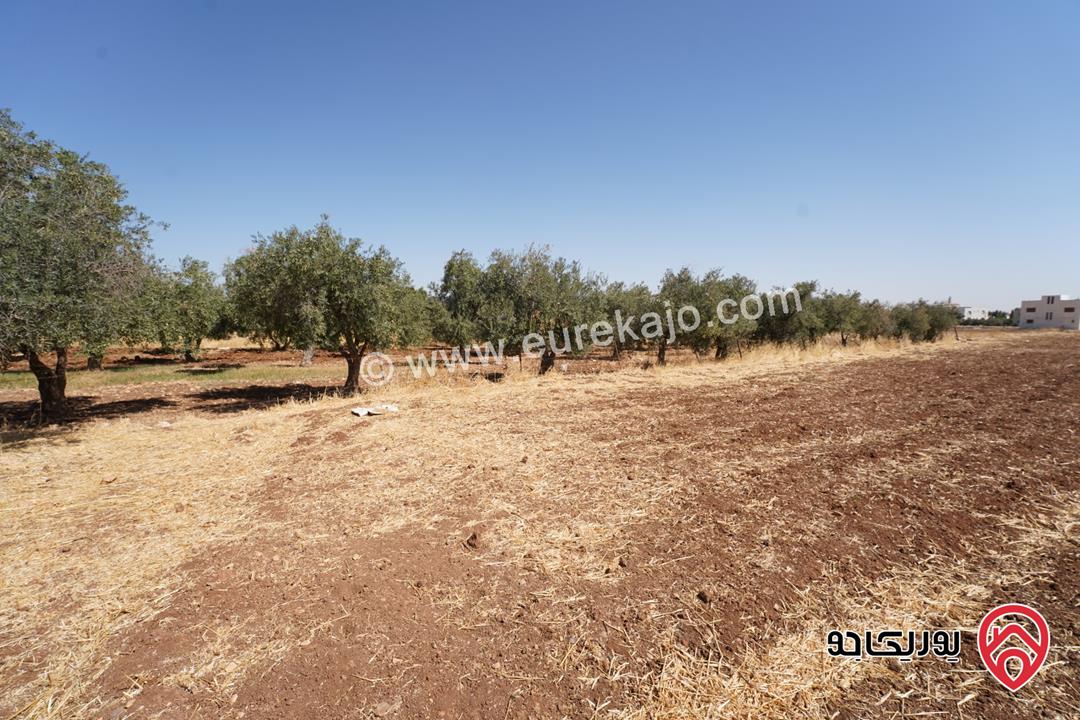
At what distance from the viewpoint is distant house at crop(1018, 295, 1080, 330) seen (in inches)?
3221

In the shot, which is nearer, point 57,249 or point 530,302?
point 57,249

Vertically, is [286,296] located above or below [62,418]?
above

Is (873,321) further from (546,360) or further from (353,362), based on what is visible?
(353,362)

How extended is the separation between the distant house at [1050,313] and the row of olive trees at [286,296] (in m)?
100

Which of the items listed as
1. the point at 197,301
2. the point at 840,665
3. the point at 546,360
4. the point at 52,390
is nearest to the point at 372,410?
the point at 546,360

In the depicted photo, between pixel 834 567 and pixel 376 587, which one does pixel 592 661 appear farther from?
pixel 834 567

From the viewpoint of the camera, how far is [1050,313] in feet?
284

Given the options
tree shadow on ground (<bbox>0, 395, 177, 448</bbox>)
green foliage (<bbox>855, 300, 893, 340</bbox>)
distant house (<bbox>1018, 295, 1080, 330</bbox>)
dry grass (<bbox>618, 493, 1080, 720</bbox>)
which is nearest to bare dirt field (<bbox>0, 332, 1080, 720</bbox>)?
dry grass (<bbox>618, 493, 1080, 720</bbox>)

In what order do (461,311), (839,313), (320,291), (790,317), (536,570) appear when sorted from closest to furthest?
(536,570)
(320,291)
(461,311)
(790,317)
(839,313)

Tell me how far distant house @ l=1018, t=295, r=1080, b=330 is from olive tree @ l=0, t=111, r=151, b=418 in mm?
125351

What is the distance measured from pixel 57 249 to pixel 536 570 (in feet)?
39.9

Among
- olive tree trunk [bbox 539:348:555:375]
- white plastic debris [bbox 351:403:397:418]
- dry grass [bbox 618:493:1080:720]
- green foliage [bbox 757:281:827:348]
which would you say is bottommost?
dry grass [bbox 618:493:1080:720]

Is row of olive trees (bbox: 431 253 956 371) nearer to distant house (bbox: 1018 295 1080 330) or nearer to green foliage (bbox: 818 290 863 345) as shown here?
green foliage (bbox: 818 290 863 345)

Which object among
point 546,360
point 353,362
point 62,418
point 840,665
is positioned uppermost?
point 353,362
